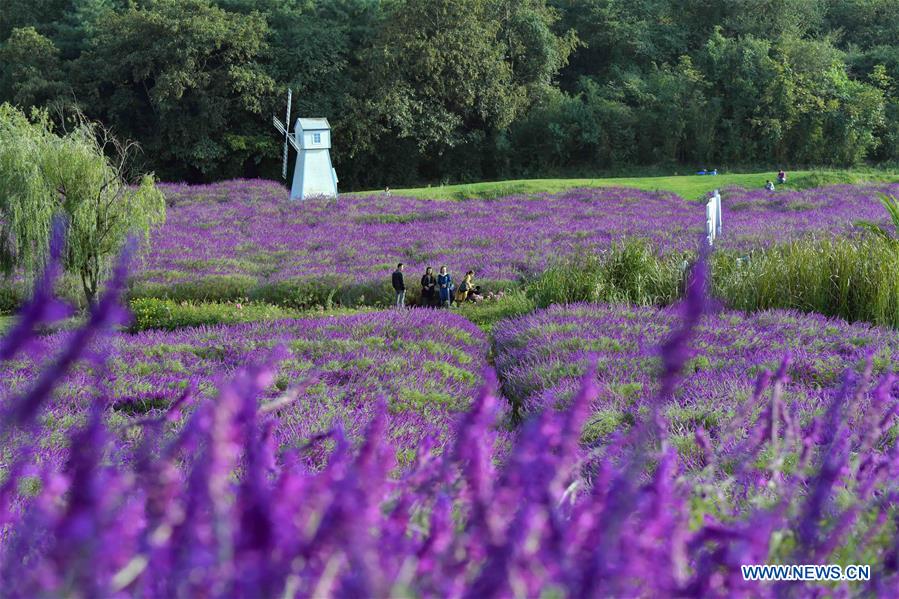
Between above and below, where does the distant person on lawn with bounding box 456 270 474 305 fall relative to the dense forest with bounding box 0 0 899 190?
below

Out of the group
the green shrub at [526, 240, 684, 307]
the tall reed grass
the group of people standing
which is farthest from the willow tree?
the tall reed grass

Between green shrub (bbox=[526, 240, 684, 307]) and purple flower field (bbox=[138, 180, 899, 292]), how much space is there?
181 centimetres

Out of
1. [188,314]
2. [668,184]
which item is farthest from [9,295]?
[668,184]

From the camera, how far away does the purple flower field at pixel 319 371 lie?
6.29 metres

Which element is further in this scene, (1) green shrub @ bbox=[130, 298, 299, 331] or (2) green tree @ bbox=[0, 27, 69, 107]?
(2) green tree @ bbox=[0, 27, 69, 107]

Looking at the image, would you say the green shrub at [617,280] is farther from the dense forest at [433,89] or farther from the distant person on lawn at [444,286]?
the dense forest at [433,89]

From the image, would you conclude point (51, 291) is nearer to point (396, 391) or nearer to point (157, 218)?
point (396, 391)

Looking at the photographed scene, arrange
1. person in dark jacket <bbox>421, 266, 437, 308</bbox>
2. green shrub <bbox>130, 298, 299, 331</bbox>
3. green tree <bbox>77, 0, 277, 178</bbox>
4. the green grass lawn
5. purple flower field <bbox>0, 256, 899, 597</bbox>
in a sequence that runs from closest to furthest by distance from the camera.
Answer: purple flower field <bbox>0, 256, 899, 597</bbox> < green shrub <bbox>130, 298, 299, 331</bbox> < person in dark jacket <bbox>421, 266, 437, 308</bbox> < the green grass lawn < green tree <bbox>77, 0, 277, 178</bbox>

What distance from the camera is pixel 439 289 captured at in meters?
15.4

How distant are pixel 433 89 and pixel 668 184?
58.7 ft

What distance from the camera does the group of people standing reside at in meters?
15.1

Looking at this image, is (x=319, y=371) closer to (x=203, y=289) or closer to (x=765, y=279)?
(x=765, y=279)

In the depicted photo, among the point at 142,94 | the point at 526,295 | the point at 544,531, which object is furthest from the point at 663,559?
the point at 142,94

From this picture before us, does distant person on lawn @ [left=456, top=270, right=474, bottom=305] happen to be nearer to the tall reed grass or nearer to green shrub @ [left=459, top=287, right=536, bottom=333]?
green shrub @ [left=459, top=287, right=536, bottom=333]
